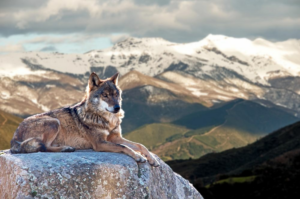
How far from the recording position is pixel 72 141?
1681cm

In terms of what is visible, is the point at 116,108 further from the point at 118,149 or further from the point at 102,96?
the point at 118,149

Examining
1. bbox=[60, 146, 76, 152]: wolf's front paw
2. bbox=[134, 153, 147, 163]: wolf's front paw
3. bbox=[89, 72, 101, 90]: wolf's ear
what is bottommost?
bbox=[60, 146, 76, 152]: wolf's front paw

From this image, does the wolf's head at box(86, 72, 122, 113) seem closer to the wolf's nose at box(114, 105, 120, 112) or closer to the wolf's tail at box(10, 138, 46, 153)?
the wolf's nose at box(114, 105, 120, 112)

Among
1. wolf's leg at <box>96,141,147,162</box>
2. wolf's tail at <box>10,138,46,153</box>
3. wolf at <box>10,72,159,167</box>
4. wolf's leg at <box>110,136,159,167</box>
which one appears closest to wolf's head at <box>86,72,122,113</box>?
wolf at <box>10,72,159,167</box>

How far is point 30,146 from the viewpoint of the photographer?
1565 cm

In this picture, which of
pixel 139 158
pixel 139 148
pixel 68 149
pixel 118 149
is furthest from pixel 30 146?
pixel 139 148

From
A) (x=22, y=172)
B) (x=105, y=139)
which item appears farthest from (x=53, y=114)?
(x=22, y=172)

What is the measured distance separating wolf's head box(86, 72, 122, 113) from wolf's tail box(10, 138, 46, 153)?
6.61ft

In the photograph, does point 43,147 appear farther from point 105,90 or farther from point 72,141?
point 105,90

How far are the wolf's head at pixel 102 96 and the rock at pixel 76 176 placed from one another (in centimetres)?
155

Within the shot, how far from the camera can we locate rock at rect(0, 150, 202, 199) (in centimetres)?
1368

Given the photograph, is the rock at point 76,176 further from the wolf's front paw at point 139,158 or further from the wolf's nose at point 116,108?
the wolf's nose at point 116,108

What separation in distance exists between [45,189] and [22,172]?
788mm

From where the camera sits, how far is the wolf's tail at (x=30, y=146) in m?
15.6
